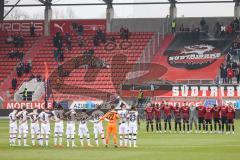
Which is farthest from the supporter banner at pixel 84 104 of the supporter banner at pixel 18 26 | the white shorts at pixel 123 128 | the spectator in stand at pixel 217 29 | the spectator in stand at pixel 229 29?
the white shorts at pixel 123 128

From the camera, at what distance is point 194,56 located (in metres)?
77.3

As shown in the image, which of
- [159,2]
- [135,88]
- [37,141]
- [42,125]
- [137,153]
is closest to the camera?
[137,153]

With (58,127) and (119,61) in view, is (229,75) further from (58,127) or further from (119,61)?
(58,127)

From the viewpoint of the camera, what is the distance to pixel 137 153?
36125 millimetres

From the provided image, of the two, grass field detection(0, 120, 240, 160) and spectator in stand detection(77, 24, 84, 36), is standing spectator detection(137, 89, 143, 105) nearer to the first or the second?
spectator in stand detection(77, 24, 84, 36)

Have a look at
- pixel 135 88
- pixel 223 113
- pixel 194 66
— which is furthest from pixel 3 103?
pixel 223 113

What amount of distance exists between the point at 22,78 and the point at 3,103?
4.65m

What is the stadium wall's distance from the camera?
79.6m

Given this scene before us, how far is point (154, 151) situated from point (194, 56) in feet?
133

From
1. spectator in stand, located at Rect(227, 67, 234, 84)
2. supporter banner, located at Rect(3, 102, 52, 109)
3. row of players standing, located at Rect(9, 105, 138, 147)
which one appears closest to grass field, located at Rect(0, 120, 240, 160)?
row of players standing, located at Rect(9, 105, 138, 147)

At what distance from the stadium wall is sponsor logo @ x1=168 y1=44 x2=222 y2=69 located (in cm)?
301

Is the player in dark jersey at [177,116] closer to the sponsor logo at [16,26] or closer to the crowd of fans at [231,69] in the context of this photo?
the crowd of fans at [231,69]

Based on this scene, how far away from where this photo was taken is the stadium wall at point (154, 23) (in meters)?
79.6

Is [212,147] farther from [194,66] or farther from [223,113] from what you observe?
[194,66]
